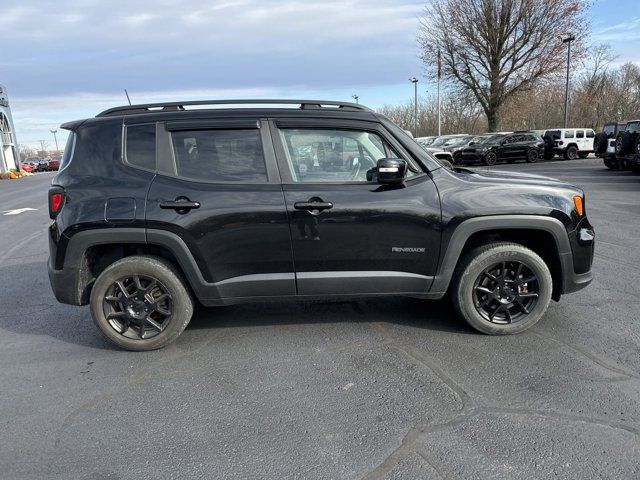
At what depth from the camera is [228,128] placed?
383 centimetres

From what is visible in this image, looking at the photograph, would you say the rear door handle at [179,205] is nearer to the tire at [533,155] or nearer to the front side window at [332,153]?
the front side window at [332,153]

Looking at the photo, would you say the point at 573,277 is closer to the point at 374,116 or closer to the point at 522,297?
the point at 522,297

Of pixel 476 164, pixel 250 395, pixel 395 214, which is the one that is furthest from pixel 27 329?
pixel 476 164

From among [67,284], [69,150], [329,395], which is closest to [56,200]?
[69,150]

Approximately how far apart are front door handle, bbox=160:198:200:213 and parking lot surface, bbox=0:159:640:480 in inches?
45.6

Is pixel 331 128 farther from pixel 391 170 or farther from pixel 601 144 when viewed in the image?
pixel 601 144

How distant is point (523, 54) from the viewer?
33125mm

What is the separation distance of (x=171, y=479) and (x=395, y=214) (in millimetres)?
2339

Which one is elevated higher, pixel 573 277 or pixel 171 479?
pixel 573 277

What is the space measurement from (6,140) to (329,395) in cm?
4395

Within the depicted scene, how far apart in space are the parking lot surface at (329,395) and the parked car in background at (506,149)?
23.2m

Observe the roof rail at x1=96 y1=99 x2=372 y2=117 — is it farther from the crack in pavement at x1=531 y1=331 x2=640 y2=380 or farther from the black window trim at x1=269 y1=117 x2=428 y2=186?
the crack in pavement at x1=531 y1=331 x2=640 y2=380

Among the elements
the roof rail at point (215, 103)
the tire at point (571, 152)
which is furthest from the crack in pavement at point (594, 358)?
the tire at point (571, 152)

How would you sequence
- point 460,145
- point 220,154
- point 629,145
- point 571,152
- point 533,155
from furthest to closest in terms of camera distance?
point 460,145 < point 571,152 < point 533,155 < point 629,145 < point 220,154
